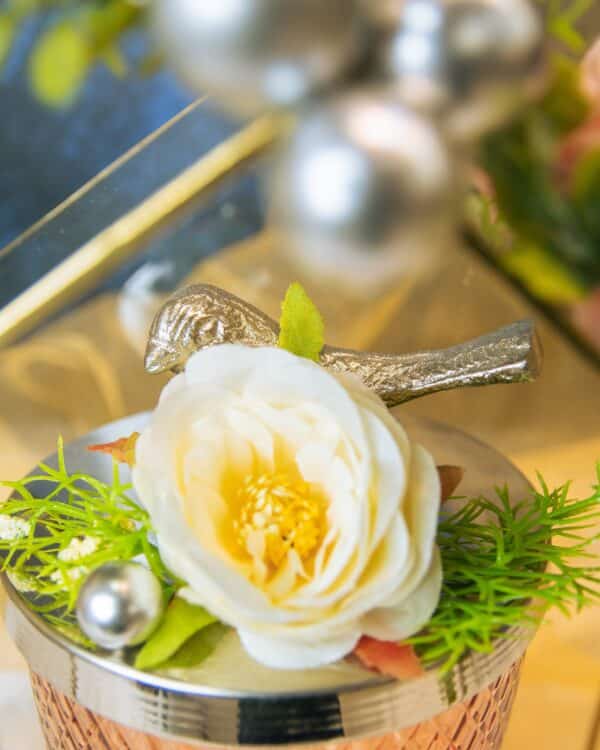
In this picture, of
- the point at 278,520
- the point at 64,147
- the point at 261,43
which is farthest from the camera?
the point at 64,147

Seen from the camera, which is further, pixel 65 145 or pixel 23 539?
pixel 65 145

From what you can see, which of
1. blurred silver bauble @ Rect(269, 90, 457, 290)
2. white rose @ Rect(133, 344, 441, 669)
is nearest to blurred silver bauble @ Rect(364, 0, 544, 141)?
blurred silver bauble @ Rect(269, 90, 457, 290)

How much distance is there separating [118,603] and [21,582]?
0.09 metres

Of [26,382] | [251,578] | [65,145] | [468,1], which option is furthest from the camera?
[26,382]

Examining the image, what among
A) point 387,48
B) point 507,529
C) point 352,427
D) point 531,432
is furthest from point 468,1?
point 531,432

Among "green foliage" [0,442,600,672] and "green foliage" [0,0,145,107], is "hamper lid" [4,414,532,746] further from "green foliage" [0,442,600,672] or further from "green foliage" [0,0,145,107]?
"green foliage" [0,0,145,107]

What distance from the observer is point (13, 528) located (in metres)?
0.47

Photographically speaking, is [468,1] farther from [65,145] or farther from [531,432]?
[531,432]

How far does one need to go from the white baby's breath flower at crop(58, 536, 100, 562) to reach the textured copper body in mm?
69

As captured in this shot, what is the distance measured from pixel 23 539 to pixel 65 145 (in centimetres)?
31

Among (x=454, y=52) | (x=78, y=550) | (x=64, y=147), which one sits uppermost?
(x=64, y=147)

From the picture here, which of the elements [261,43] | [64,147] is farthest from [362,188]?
[64,147]

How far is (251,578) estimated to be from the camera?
38cm

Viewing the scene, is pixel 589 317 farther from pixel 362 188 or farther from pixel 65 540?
pixel 65 540
